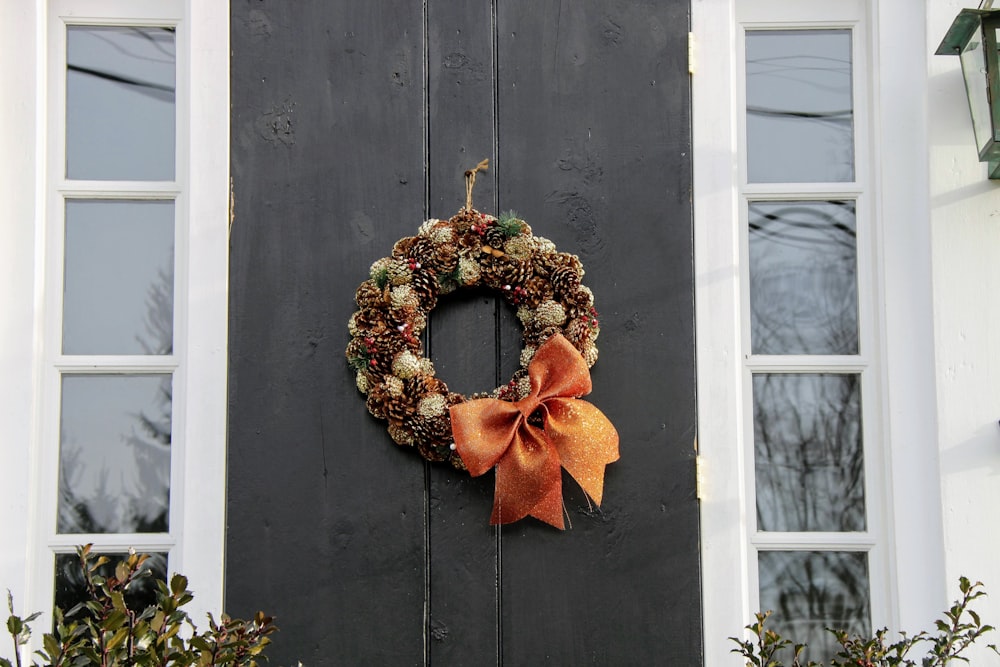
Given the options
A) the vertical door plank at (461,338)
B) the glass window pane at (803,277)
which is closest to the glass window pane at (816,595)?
the glass window pane at (803,277)

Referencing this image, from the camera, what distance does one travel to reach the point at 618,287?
2.19m

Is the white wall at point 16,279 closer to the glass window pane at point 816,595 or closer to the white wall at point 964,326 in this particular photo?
the glass window pane at point 816,595

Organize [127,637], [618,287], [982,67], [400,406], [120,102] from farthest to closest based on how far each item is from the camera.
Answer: [120,102], [618,287], [400,406], [982,67], [127,637]

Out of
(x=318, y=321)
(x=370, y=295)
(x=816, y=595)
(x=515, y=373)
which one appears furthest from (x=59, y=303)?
(x=816, y=595)

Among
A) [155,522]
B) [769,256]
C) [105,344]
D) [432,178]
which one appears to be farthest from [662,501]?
[105,344]

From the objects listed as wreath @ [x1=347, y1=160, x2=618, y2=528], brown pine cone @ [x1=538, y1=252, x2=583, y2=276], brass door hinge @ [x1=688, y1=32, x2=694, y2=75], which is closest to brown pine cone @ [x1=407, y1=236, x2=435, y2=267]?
wreath @ [x1=347, y1=160, x2=618, y2=528]

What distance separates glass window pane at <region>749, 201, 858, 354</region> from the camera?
2.27 metres

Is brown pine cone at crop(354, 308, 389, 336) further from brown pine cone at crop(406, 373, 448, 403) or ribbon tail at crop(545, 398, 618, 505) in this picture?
ribbon tail at crop(545, 398, 618, 505)

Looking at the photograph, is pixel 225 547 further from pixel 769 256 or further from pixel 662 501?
pixel 769 256

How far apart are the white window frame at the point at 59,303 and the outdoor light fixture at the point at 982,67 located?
1.59 m

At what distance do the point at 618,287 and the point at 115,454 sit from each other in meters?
1.20

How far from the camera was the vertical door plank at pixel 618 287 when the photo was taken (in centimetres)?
211

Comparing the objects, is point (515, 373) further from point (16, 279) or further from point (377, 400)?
point (16, 279)

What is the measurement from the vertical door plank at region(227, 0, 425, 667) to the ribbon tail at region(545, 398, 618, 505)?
1.04 feet
